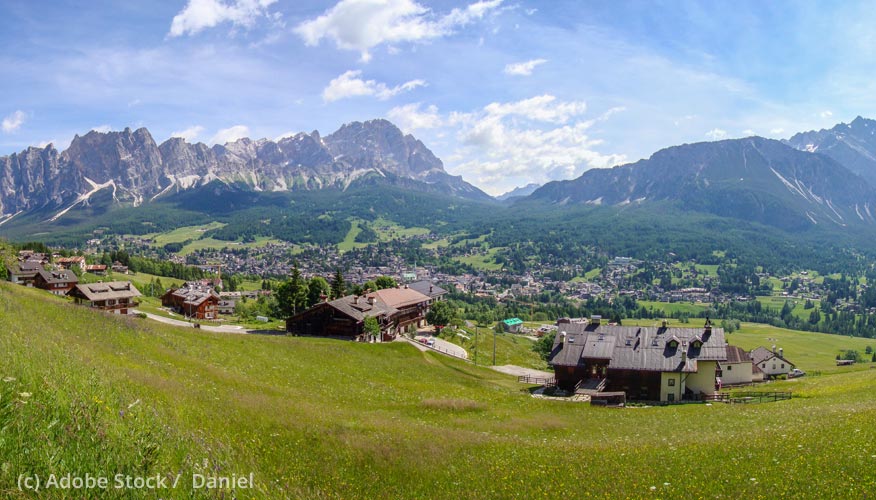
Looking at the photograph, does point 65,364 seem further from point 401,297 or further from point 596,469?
point 401,297

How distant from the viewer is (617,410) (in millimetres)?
40250

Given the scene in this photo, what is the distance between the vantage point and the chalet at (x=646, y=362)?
174 ft

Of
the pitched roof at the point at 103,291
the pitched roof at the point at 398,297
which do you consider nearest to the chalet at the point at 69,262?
the pitched roof at the point at 103,291

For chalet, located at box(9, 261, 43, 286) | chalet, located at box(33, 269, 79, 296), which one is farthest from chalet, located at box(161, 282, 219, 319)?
chalet, located at box(9, 261, 43, 286)

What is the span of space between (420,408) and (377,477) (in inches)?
715

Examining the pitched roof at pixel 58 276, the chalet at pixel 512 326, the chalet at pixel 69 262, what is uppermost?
the chalet at pixel 69 262

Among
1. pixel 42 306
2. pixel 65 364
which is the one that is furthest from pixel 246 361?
pixel 65 364

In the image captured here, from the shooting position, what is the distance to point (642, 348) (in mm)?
55688

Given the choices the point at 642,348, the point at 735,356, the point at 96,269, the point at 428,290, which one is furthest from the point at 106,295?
the point at 735,356

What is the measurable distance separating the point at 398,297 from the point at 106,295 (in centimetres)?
5131

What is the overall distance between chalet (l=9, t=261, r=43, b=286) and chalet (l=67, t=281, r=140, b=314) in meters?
11.8

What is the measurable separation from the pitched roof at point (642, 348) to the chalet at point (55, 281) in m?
94.1

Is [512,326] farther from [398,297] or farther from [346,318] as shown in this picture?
[346,318]

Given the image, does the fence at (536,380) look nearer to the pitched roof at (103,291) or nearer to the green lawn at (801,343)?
the pitched roof at (103,291)
